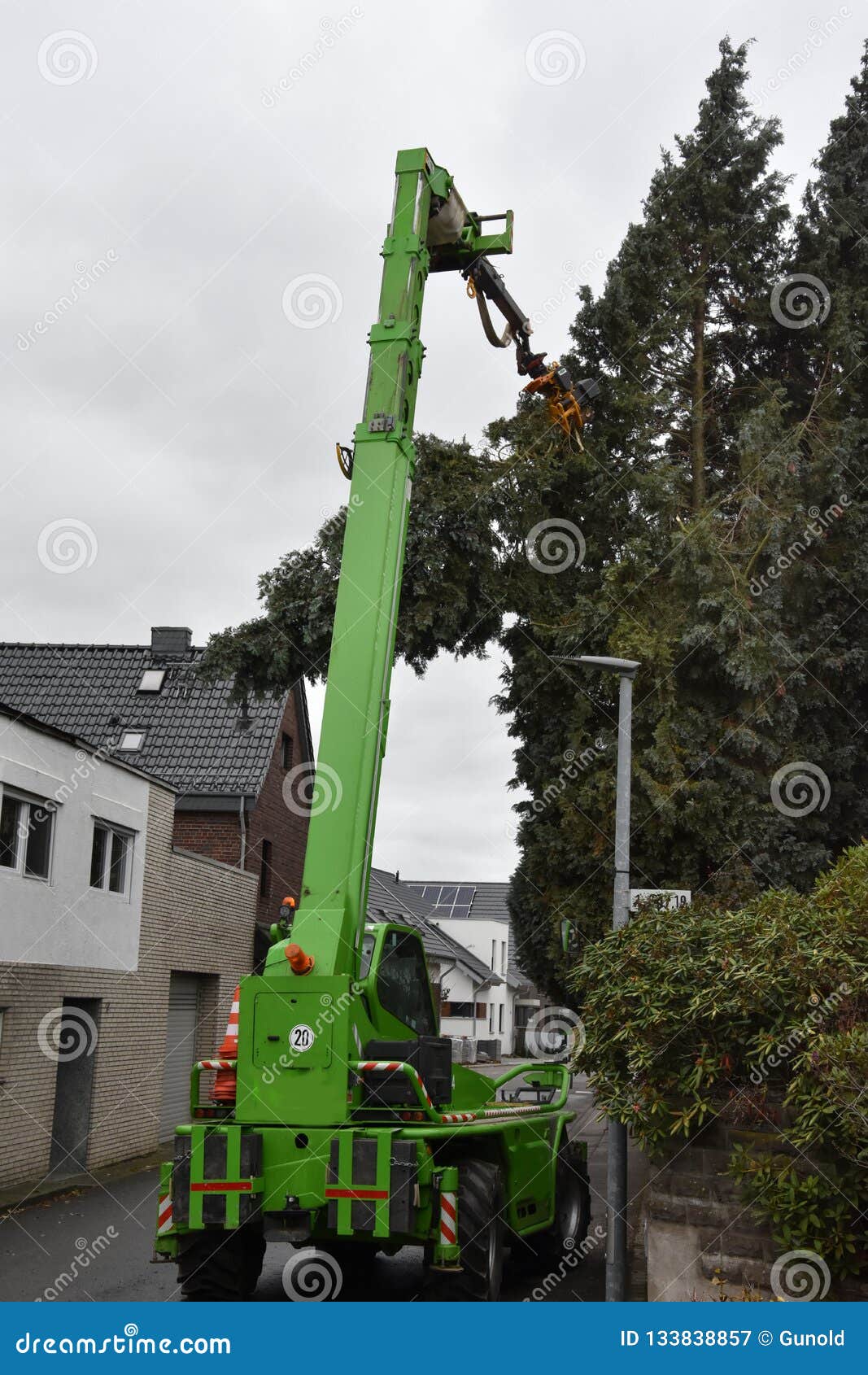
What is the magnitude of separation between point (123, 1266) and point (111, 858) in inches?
320

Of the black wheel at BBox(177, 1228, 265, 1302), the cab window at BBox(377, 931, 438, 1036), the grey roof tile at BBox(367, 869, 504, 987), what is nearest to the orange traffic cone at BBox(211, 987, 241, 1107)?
the black wheel at BBox(177, 1228, 265, 1302)

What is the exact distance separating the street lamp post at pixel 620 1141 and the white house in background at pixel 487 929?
161 feet

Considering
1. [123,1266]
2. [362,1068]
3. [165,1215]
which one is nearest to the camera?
[362,1068]

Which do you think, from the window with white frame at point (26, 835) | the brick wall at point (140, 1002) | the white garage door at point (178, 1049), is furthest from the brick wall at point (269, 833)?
the window with white frame at point (26, 835)

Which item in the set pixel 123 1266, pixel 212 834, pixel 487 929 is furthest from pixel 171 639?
pixel 487 929

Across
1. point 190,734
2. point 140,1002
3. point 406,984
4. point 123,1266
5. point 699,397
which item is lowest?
point 123,1266

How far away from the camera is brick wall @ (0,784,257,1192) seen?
15.2 meters

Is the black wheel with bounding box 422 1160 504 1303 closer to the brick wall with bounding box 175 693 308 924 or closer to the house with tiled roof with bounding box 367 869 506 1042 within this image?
the brick wall with bounding box 175 693 308 924

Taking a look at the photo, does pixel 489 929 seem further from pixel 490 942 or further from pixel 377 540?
pixel 377 540

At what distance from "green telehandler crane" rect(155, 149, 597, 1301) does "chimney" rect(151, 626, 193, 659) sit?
19.9 m

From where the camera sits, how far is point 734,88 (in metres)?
19.1

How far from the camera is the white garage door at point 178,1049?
20438 mm

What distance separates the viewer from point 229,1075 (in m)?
8.20

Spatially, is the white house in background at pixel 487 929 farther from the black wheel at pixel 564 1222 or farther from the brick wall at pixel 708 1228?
the brick wall at pixel 708 1228
